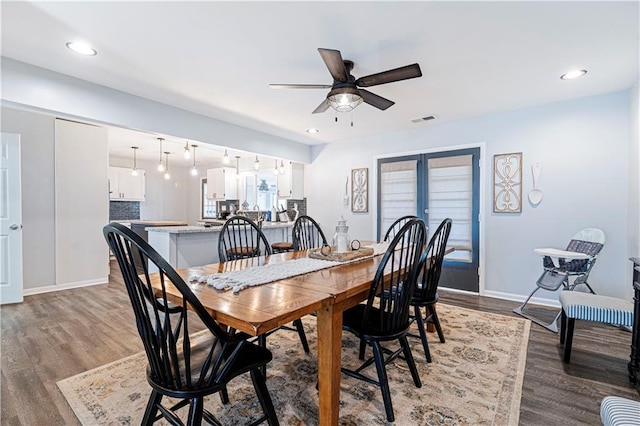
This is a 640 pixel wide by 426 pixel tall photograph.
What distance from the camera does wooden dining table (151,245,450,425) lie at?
1.15 m

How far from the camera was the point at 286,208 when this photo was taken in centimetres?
620

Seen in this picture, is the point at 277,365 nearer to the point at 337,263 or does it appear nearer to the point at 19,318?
the point at 337,263

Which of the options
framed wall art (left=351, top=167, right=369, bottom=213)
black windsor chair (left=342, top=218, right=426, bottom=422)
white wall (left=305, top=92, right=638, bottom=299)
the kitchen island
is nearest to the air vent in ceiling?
white wall (left=305, top=92, right=638, bottom=299)

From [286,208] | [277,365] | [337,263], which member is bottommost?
[277,365]

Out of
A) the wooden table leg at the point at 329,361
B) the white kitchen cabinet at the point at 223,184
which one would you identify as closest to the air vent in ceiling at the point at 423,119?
the wooden table leg at the point at 329,361

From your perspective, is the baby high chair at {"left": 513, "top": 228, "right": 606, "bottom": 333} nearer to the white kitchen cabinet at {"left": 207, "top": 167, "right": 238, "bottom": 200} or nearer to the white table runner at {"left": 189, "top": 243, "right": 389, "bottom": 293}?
the white table runner at {"left": 189, "top": 243, "right": 389, "bottom": 293}

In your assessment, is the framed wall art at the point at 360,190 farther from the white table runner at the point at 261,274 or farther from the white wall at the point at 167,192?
the white wall at the point at 167,192

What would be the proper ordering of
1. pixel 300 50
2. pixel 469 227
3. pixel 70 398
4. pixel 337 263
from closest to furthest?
pixel 70 398
pixel 337 263
pixel 300 50
pixel 469 227

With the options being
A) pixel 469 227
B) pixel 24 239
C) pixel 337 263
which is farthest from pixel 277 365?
pixel 24 239

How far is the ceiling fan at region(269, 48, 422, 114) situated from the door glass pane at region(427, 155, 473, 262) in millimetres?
2064

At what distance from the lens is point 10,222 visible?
371cm

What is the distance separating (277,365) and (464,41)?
2.77m

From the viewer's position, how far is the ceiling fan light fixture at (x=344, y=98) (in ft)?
8.01

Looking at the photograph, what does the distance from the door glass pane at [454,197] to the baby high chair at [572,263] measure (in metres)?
1.06
